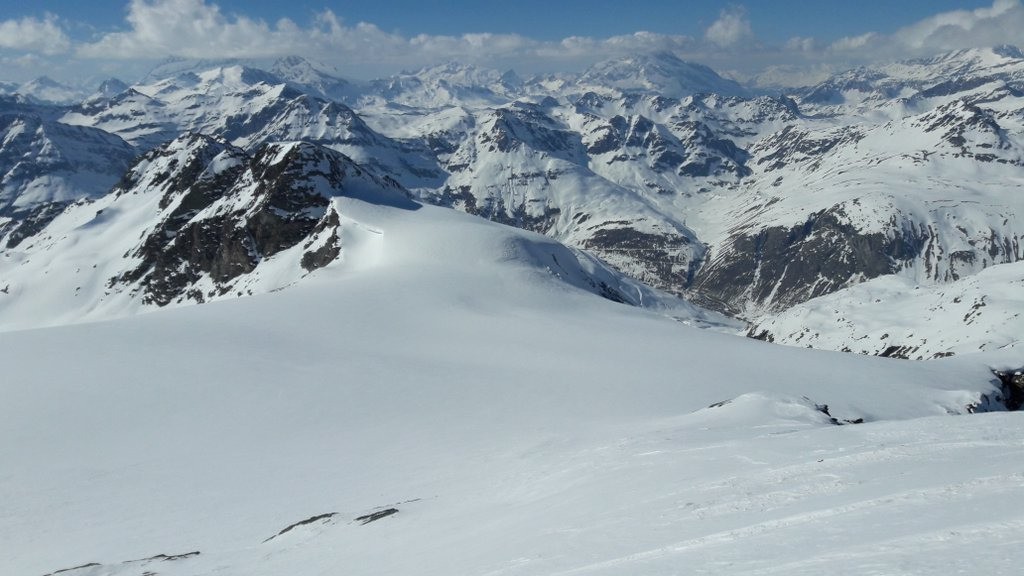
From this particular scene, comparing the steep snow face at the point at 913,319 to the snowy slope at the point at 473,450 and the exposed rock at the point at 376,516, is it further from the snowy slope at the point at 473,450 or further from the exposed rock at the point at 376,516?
the exposed rock at the point at 376,516

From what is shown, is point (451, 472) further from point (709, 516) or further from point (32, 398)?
point (32, 398)

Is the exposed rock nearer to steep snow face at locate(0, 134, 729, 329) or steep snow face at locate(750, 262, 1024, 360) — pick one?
steep snow face at locate(0, 134, 729, 329)

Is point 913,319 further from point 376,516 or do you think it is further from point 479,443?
point 376,516

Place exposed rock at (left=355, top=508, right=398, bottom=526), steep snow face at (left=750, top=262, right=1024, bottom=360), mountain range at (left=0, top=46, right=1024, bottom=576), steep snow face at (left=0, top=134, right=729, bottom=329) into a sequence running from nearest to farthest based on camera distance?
mountain range at (left=0, top=46, right=1024, bottom=576)
exposed rock at (left=355, top=508, right=398, bottom=526)
steep snow face at (left=0, top=134, right=729, bottom=329)
steep snow face at (left=750, top=262, right=1024, bottom=360)

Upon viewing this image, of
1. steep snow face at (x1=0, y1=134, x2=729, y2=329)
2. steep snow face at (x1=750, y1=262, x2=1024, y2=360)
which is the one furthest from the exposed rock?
steep snow face at (x1=750, y1=262, x2=1024, y2=360)

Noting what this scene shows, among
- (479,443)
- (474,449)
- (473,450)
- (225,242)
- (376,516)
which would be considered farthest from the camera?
(225,242)

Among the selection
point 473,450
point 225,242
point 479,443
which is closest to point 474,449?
point 473,450
